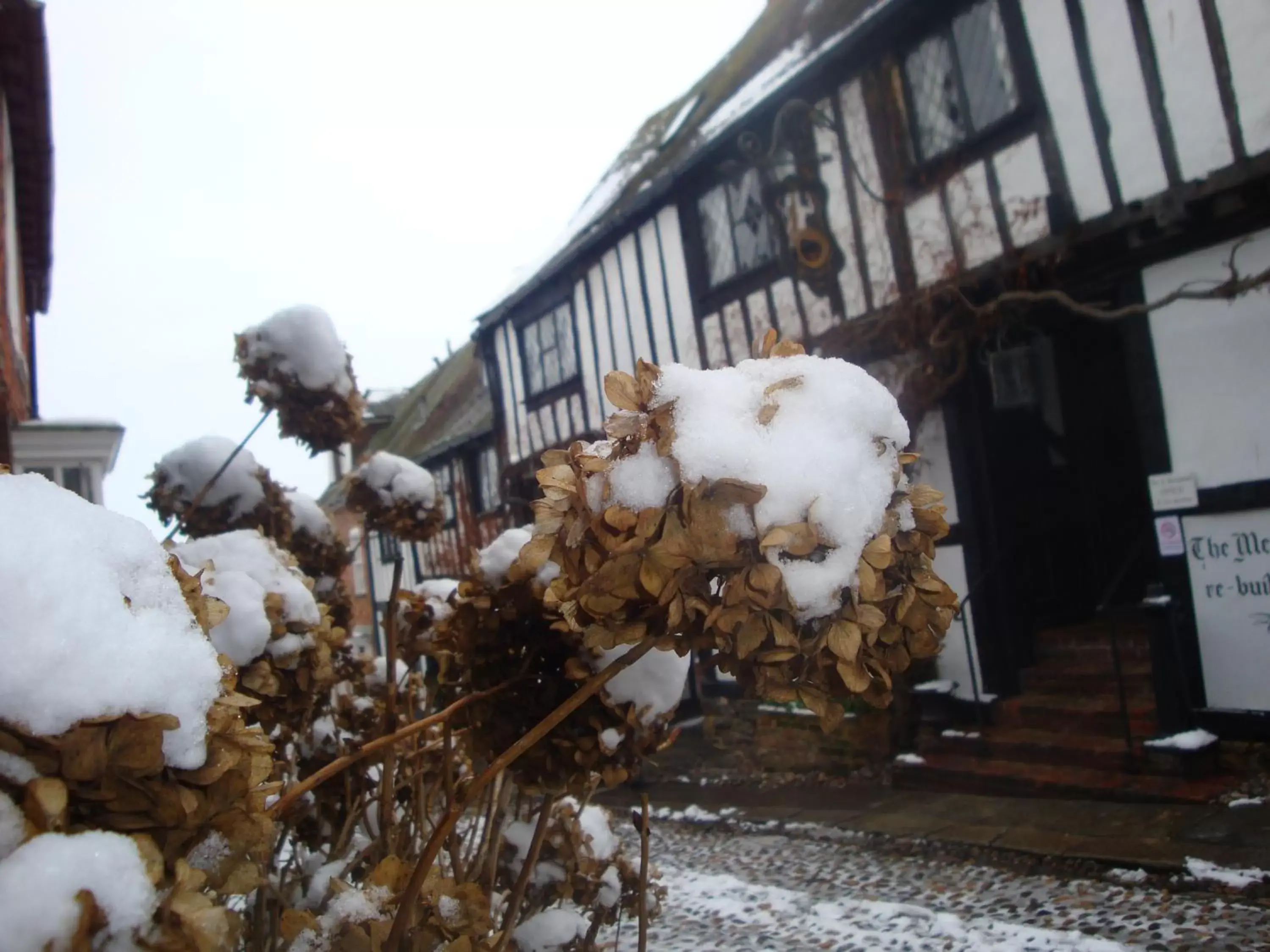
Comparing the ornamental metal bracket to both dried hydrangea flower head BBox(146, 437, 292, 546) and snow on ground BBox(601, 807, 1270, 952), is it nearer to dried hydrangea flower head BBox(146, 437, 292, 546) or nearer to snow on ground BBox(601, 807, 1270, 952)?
snow on ground BBox(601, 807, 1270, 952)

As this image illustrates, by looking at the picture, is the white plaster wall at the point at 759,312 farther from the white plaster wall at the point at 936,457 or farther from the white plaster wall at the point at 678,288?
the white plaster wall at the point at 936,457

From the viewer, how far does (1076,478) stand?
7945mm

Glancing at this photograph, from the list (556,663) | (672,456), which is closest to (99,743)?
(672,456)

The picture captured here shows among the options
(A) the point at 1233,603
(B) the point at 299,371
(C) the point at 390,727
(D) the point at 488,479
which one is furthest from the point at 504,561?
(D) the point at 488,479

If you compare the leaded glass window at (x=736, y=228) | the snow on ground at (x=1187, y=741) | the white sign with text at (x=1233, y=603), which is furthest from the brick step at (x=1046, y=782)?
the leaded glass window at (x=736, y=228)

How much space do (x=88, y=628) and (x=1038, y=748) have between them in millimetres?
6246

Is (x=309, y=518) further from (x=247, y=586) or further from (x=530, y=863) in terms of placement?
(x=530, y=863)

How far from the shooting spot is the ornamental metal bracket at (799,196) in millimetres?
7172

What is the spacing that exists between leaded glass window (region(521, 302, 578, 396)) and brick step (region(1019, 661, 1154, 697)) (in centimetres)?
579

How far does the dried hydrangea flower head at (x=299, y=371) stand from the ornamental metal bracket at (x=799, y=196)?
17.6 feet

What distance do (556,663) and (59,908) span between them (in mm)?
997

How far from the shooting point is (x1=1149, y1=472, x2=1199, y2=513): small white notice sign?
17.6 feet

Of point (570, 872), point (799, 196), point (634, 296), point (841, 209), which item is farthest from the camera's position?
point (634, 296)

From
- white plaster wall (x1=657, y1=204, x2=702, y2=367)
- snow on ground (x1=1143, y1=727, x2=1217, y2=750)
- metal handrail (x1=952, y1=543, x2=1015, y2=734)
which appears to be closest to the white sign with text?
snow on ground (x1=1143, y1=727, x2=1217, y2=750)
